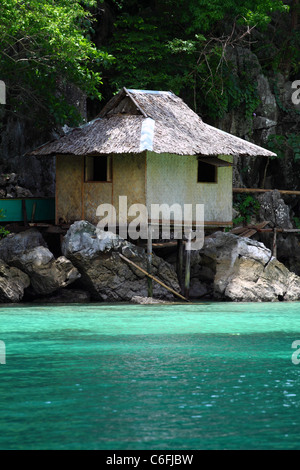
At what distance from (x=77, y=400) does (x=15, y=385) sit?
1.13 metres

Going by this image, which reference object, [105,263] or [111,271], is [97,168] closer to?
[105,263]

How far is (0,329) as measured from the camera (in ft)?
45.6

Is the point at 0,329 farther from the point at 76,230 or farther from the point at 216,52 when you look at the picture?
the point at 216,52

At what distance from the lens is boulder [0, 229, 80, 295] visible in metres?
19.3

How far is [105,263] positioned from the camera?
19.9m

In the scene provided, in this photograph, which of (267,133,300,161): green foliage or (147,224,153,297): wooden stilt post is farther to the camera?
(267,133,300,161): green foliage

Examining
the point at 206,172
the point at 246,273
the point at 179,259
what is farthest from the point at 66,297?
the point at 206,172

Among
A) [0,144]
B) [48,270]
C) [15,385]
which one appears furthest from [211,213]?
[15,385]

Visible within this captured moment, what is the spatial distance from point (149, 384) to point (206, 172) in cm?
1364

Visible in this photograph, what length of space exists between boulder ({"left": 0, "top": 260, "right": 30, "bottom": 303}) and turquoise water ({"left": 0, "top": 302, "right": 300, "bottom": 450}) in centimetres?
336

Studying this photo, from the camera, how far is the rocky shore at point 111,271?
63.7ft

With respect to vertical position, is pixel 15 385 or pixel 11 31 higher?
pixel 11 31

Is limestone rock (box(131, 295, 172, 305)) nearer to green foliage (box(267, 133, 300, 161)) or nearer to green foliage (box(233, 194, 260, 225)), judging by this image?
green foliage (box(233, 194, 260, 225))

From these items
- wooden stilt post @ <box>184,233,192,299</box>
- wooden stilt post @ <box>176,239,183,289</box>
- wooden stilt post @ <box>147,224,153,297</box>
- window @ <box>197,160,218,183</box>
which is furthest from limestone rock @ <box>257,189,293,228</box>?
wooden stilt post @ <box>147,224,153,297</box>
